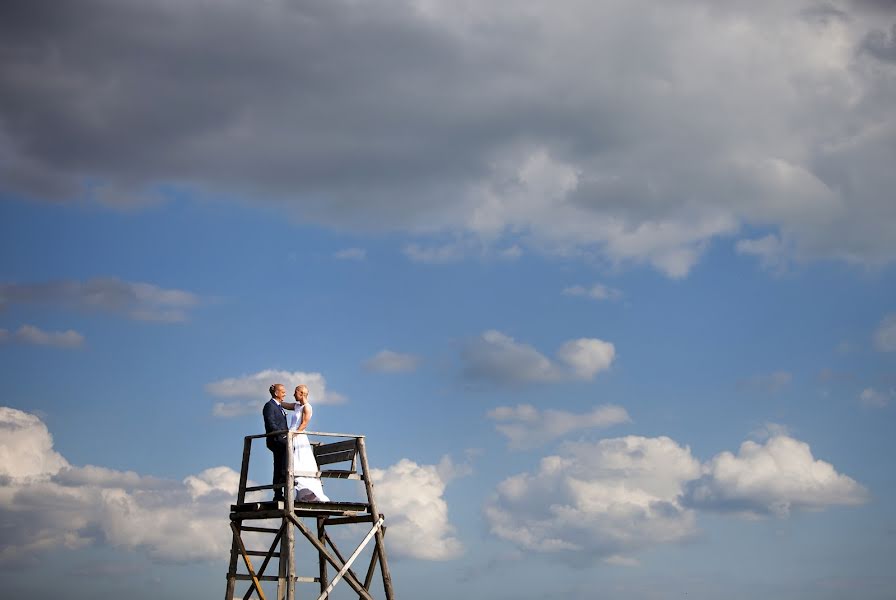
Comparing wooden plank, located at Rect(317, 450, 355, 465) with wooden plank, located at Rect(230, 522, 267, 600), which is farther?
wooden plank, located at Rect(317, 450, 355, 465)

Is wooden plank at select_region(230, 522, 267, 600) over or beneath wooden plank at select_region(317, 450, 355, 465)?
beneath

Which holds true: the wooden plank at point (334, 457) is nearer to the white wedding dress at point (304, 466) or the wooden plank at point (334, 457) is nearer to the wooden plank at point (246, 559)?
the white wedding dress at point (304, 466)

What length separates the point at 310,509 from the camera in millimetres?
26656

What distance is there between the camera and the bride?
26.8 m

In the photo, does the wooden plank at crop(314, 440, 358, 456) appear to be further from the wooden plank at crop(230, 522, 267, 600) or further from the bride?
the wooden plank at crop(230, 522, 267, 600)

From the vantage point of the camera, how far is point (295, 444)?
2681 cm

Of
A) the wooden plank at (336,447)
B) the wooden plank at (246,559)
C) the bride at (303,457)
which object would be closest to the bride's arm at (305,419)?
the bride at (303,457)

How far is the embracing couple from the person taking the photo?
2678 centimetres

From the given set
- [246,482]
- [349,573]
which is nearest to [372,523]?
[349,573]

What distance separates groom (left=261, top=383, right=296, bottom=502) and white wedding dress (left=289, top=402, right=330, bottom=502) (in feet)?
0.87

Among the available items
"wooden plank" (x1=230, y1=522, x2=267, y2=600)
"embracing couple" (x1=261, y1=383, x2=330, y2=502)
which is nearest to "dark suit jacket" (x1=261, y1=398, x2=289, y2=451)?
"embracing couple" (x1=261, y1=383, x2=330, y2=502)

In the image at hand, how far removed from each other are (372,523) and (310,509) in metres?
2.06

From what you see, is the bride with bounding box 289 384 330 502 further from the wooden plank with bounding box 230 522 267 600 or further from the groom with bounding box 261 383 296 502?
the wooden plank with bounding box 230 522 267 600

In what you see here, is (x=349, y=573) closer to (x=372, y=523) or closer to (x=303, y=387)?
(x=372, y=523)
